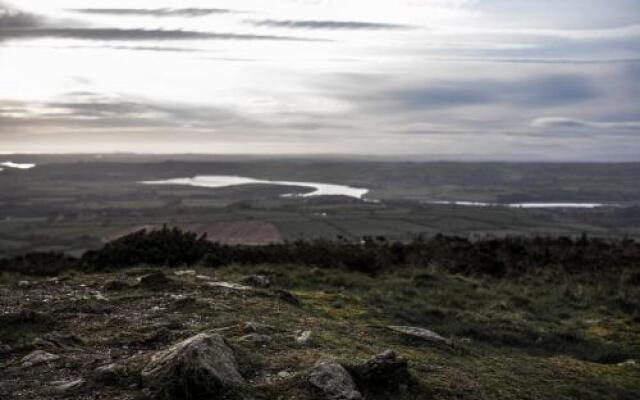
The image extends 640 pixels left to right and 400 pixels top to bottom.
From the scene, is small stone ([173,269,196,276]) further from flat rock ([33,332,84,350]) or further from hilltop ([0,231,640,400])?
flat rock ([33,332,84,350])

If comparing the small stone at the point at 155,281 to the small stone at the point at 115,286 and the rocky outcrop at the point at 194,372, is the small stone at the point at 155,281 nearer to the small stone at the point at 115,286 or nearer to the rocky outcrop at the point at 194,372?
the small stone at the point at 115,286

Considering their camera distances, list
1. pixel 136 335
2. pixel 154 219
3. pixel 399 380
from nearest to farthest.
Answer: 1. pixel 399 380
2. pixel 136 335
3. pixel 154 219

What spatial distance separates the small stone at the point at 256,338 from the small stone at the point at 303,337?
46cm

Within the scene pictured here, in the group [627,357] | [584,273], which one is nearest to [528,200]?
[584,273]

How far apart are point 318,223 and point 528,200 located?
245 ft

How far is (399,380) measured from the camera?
702 centimetres

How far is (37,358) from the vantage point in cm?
759

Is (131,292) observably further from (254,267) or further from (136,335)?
(254,267)

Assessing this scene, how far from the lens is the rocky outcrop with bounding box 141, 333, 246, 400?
20.3ft

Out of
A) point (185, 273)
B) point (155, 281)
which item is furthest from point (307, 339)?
point (185, 273)

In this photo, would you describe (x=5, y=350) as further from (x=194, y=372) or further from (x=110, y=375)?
(x=194, y=372)

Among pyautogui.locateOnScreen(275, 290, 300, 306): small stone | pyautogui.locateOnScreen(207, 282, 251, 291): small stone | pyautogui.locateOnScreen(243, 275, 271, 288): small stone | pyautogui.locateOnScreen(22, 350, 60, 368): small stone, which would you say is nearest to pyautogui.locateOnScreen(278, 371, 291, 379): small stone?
pyautogui.locateOnScreen(22, 350, 60, 368): small stone

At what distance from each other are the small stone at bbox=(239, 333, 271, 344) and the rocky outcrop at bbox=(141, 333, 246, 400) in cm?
115

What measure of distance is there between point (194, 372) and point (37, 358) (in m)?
2.77
